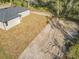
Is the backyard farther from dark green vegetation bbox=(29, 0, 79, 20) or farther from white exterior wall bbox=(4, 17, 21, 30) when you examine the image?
dark green vegetation bbox=(29, 0, 79, 20)

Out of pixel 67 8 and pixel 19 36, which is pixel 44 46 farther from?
pixel 67 8

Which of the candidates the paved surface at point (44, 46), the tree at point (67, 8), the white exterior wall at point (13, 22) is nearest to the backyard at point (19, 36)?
the white exterior wall at point (13, 22)

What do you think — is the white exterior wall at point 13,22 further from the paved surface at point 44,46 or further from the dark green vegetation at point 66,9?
the dark green vegetation at point 66,9

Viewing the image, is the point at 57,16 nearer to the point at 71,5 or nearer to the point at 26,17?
the point at 71,5

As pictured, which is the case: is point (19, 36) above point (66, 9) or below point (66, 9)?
below

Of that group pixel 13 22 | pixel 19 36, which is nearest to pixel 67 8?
pixel 13 22
